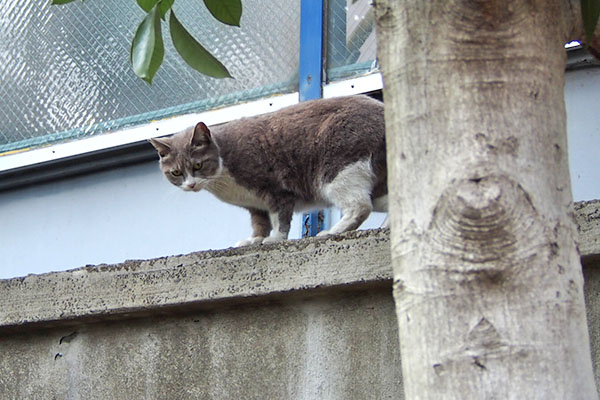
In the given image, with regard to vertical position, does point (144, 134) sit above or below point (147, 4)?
above

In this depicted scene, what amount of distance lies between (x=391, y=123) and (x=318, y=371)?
1194 millimetres

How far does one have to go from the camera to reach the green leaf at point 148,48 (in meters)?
1.15

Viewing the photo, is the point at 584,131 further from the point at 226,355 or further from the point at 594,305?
the point at 226,355

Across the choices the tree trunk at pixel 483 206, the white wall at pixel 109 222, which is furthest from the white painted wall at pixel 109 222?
the tree trunk at pixel 483 206

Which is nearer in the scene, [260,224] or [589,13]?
[589,13]

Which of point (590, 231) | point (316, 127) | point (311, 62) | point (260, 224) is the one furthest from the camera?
point (311, 62)

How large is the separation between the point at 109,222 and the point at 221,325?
57.2 inches

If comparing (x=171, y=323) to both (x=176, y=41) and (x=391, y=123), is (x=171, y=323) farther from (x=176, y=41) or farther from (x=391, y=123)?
Result: (x=391, y=123)

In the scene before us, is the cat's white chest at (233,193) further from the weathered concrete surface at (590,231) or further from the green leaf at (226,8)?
the green leaf at (226,8)

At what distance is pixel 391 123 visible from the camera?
2.93ft

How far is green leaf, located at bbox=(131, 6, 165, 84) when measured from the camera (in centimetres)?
115

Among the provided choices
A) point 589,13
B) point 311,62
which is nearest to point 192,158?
point 311,62

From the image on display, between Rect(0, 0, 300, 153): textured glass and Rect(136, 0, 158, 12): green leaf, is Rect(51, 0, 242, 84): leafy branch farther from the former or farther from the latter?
Rect(0, 0, 300, 153): textured glass

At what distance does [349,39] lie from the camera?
3.22 metres
